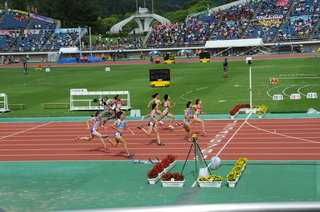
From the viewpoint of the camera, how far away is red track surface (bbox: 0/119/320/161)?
16531mm

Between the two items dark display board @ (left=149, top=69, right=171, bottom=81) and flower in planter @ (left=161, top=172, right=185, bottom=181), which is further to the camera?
dark display board @ (left=149, top=69, right=171, bottom=81)

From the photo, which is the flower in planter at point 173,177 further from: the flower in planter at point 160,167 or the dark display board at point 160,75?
the dark display board at point 160,75

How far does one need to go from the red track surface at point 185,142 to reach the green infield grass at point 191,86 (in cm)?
454

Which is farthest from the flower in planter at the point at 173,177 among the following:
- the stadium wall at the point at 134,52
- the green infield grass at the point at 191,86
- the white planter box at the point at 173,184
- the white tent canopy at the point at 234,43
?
the stadium wall at the point at 134,52

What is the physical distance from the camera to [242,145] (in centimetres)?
1750

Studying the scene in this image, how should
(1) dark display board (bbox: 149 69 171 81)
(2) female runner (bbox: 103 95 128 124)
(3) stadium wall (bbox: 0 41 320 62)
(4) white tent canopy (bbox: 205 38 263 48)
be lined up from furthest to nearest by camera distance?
1. (3) stadium wall (bbox: 0 41 320 62)
2. (4) white tent canopy (bbox: 205 38 263 48)
3. (1) dark display board (bbox: 149 69 171 81)
4. (2) female runner (bbox: 103 95 128 124)

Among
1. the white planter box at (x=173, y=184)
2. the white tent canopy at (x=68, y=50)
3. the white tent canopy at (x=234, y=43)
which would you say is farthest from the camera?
the white tent canopy at (x=68, y=50)

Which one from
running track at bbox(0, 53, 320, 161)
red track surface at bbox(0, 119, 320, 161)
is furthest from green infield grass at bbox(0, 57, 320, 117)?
red track surface at bbox(0, 119, 320, 161)

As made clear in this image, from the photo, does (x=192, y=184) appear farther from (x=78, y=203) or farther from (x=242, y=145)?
(x=242, y=145)

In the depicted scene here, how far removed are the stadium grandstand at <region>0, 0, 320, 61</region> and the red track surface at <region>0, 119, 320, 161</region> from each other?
53536mm

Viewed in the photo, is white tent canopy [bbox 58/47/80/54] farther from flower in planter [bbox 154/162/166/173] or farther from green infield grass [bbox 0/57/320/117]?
flower in planter [bbox 154/162/166/173]

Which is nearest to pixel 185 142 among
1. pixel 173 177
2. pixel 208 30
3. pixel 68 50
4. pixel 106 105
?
pixel 173 177

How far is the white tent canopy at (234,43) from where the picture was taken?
71875mm

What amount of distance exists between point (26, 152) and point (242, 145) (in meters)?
8.23
